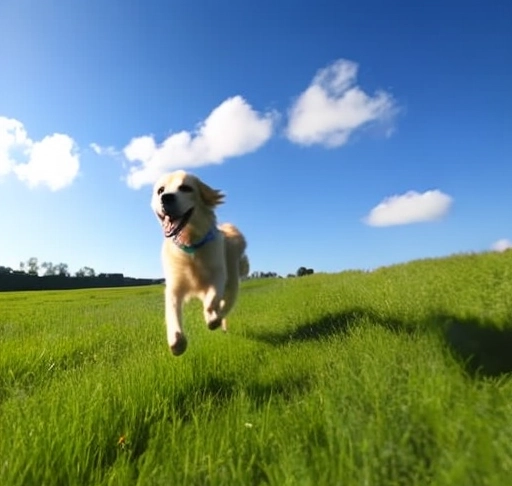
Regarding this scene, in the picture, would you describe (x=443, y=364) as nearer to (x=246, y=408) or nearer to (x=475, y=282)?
(x=246, y=408)

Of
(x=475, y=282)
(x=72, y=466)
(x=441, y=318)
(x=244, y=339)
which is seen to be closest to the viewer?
(x=72, y=466)

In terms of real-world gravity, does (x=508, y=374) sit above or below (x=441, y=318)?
below

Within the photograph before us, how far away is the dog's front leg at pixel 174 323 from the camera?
18.1 ft

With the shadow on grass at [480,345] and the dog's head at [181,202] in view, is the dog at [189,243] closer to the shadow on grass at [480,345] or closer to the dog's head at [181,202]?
the dog's head at [181,202]

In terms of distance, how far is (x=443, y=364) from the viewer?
3564 mm

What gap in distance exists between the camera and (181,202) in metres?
6.47

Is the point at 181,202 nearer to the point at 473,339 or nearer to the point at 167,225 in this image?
the point at 167,225

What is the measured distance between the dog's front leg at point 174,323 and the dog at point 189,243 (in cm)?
1

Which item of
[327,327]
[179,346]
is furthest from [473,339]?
[327,327]

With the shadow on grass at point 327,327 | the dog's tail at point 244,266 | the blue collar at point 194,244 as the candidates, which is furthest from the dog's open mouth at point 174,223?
the dog's tail at point 244,266

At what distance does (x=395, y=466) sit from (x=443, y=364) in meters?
1.31

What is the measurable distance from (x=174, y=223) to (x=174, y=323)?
1.31 m

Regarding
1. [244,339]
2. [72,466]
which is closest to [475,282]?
[244,339]

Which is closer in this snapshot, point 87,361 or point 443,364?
point 443,364
